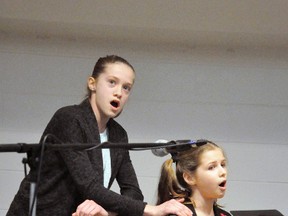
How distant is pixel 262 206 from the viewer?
101 inches

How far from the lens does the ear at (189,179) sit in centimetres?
163

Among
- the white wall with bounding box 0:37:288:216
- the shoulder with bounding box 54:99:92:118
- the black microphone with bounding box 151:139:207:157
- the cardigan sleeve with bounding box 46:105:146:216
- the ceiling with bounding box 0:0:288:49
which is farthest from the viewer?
the white wall with bounding box 0:37:288:216

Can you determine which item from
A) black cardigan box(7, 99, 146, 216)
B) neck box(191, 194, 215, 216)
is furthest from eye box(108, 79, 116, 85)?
neck box(191, 194, 215, 216)

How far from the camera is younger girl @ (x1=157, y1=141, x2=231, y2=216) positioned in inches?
62.2

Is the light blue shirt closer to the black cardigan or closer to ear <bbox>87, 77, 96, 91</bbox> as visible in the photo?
→ the black cardigan

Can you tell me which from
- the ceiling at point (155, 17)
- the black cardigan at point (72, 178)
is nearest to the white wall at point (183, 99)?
the ceiling at point (155, 17)

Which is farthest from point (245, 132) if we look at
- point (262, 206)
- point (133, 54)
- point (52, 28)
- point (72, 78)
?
point (52, 28)

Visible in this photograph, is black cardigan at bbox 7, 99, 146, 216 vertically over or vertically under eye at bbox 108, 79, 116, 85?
under

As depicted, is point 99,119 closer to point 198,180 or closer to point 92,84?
point 92,84

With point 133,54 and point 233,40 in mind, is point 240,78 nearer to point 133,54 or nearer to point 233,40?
point 233,40

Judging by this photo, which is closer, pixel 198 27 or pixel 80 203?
pixel 80 203

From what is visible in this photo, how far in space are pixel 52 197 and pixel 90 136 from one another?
0.69 feet

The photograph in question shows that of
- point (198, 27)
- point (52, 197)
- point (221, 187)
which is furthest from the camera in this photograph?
point (198, 27)

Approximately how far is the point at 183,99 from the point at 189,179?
3.35ft
